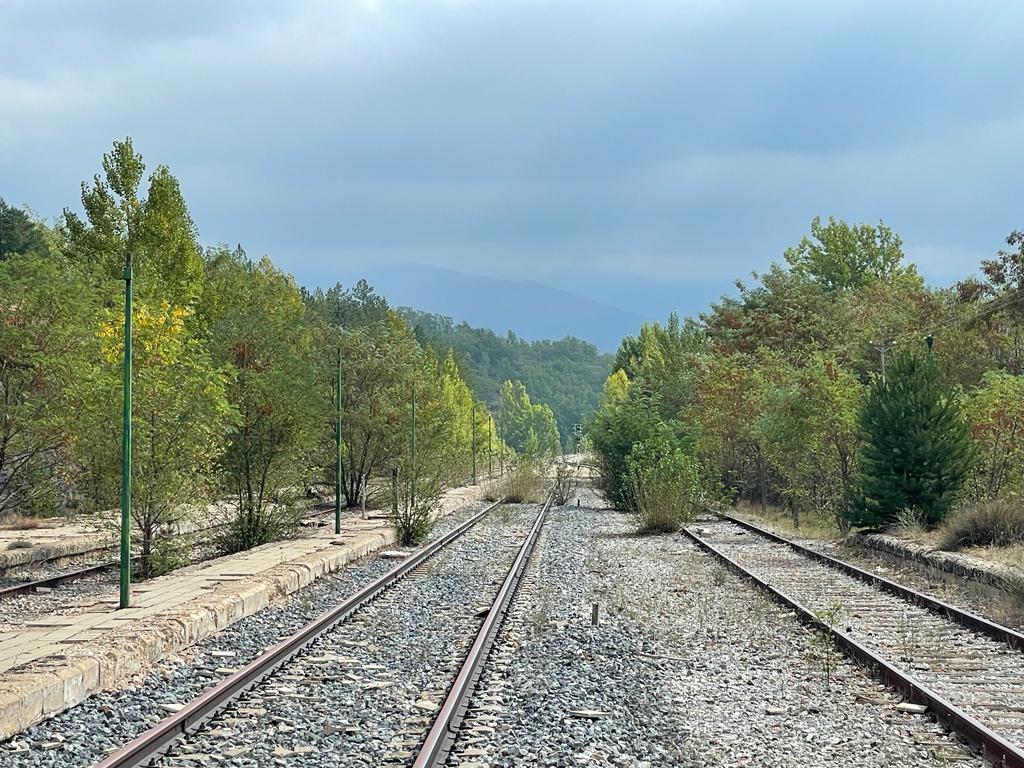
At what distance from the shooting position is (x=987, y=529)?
67.1 ft

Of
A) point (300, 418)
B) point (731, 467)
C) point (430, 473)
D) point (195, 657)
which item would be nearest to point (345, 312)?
point (731, 467)

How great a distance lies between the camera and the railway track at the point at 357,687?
7469mm

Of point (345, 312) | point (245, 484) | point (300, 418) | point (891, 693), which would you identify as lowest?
point (891, 693)

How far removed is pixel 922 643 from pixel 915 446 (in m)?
12.3

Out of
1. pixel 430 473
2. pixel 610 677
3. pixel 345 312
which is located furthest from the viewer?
pixel 345 312

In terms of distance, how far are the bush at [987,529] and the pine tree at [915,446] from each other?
7.72ft

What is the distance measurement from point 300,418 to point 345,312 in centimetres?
8103

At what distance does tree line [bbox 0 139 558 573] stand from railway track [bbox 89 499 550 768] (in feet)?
14.9

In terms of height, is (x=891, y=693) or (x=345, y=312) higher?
(x=345, y=312)

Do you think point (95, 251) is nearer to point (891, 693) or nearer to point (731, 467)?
point (731, 467)

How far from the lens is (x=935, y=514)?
23250 mm

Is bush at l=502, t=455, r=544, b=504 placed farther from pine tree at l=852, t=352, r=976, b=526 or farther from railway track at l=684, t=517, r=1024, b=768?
railway track at l=684, t=517, r=1024, b=768

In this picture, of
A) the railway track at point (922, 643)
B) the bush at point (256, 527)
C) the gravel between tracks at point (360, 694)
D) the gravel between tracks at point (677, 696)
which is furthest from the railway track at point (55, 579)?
the railway track at point (922, 643)

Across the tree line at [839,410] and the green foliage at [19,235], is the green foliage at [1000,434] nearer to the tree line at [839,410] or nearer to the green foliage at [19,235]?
the tree line at [839,410]
